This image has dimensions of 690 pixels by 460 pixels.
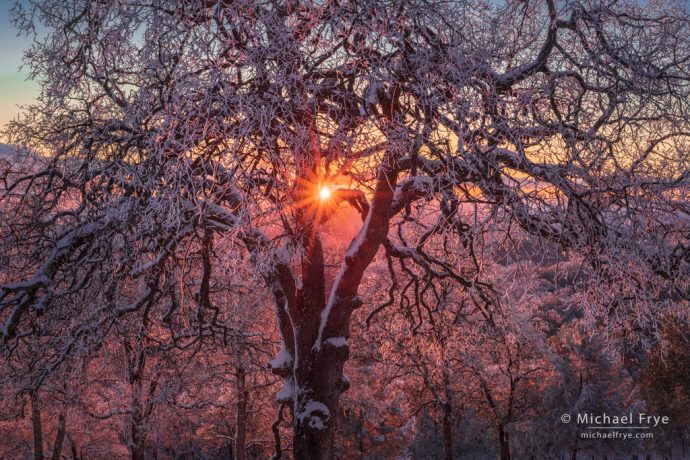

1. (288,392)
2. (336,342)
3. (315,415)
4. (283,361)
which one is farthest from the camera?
(283,361)

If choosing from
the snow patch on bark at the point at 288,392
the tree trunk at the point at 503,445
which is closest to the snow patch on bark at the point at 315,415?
the snow patch on bark at the point at 288,392

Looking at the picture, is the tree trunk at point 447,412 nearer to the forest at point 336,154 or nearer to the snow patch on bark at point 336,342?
the forest at point 336,154

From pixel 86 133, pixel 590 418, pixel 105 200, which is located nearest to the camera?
pixel 105 200

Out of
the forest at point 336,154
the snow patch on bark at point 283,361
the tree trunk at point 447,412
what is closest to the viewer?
the forest at point 336,154

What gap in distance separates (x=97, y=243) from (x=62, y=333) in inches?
120

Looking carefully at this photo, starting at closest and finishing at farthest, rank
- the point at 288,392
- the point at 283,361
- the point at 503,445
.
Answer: the point at 288,392
the point at 283,361
the point at 503,445

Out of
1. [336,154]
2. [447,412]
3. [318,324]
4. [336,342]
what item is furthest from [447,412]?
[336,154]

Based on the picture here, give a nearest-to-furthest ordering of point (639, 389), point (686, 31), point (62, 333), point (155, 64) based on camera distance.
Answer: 1. point (155, 64)
2. point (686, 31)
3. point (62, 333)
4. point (639, 389)

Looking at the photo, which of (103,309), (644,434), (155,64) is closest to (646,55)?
(155,64)

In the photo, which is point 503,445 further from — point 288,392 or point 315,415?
point 315,415

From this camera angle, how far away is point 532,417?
28391mm

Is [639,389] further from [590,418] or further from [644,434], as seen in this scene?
[590,418]

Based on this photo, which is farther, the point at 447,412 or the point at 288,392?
the point at 447,412

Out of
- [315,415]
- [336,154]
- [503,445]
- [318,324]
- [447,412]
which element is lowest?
[503,445]
